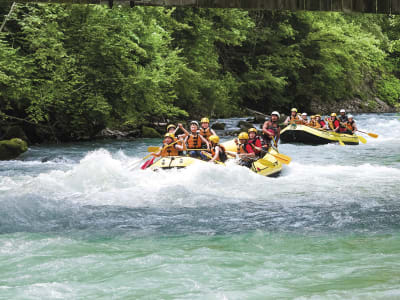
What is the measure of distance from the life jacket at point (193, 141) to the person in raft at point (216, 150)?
0.98 ft

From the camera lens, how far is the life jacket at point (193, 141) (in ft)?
37.7

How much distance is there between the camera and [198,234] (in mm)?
6523

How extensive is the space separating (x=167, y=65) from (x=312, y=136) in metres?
6.46

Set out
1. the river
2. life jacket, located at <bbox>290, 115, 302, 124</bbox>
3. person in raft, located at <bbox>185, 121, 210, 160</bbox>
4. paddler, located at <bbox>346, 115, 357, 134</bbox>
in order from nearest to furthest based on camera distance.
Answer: the river, person in raft, located at <bbox>185, 121, 210, 160</bbox>, life jacket, located at <bbox>290, 115, 302, 124</bbox>, paddler, located at <bbox>346, 115, 357, 134</bbox>

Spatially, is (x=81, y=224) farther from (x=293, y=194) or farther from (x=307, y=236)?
(x=293, y=194)

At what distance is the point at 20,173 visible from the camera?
1173cm

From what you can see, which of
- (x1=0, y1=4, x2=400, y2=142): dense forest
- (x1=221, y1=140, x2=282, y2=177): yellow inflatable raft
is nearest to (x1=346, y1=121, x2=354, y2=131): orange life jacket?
(x1=0, y1=4, x2=400, y2=142): dense forest

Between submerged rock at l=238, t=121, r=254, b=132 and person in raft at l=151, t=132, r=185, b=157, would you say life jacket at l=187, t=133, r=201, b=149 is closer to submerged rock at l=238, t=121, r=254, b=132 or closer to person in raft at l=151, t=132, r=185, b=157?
person in raft at l=151, t=132, r=185, b=157

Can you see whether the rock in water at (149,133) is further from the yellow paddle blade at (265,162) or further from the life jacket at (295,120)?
the yellow paddle blade at (265,162)

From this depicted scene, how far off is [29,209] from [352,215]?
4.74 m

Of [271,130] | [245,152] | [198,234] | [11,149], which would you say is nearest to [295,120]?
[271,130]

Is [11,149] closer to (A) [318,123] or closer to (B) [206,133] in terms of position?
(B) [206,133]

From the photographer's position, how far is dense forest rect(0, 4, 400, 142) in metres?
16.4

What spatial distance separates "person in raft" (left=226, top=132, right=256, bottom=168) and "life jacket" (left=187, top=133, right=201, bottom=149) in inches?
35.7
